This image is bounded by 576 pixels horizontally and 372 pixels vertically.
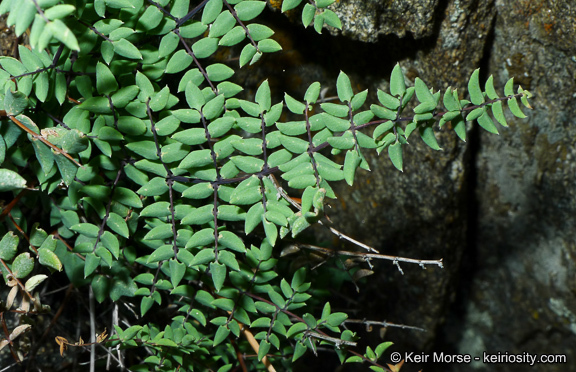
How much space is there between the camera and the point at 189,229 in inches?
42.9

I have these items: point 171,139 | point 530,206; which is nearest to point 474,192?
point 530,206

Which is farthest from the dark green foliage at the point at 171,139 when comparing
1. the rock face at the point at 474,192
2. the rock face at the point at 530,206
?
the rock face at the point at 530,206

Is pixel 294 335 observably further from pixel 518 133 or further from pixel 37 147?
pixel 518 133

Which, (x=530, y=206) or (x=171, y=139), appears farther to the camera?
(x=530, y=206)

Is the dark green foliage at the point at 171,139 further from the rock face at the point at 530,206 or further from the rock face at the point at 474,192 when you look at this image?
the rock face at the point at 530,206

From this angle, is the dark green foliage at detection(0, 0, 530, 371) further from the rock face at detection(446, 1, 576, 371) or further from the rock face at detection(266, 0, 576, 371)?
the rock face at detection(446, 1, 576, 371)

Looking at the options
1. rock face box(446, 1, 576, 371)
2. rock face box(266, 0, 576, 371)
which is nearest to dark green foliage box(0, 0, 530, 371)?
rock face box(266, 0, 576, 371)

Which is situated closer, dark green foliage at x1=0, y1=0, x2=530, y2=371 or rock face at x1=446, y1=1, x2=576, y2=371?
dark green foliage at x1=0, y1=0, x2=530, y2=371

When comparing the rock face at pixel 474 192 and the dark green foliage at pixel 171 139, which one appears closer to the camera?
the dark green foliage at pixel 171 139

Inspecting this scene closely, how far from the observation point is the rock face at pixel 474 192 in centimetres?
139

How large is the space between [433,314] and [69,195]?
154cm

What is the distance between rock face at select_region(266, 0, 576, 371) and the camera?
139cm

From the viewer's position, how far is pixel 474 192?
6.40 ft

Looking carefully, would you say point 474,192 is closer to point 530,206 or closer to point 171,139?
point 530,206
